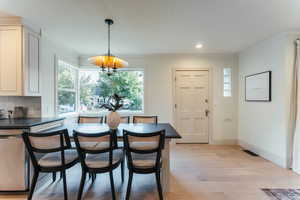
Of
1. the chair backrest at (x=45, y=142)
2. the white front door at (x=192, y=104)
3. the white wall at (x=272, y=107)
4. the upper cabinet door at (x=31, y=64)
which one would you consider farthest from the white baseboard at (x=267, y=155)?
the upper cabinet door at (x=31, y=64)

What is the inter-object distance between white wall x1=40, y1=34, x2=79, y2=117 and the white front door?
9.64ft

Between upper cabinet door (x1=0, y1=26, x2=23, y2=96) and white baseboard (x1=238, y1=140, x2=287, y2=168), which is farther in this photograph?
white baseboard (x1=238, y1=140, x2=287, y2=168)

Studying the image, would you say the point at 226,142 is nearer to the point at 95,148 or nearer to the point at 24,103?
the point at 95,148

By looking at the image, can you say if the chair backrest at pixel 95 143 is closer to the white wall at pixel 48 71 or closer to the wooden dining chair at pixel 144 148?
the wooden dining chair at pixel 144 148

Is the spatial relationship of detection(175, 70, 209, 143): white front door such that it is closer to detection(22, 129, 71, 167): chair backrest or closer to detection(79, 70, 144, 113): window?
detection(79, 70, 144, 113): window

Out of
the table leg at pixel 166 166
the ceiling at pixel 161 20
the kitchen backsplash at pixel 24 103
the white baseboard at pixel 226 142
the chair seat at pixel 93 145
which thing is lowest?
the white baseboard at pixel 226 142

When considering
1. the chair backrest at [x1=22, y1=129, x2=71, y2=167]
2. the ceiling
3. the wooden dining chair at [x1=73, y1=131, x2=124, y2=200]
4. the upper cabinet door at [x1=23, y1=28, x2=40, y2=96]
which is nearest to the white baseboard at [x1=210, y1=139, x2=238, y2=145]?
the ceiling

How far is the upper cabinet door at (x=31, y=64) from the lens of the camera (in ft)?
9.35

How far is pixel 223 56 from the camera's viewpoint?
4.84m

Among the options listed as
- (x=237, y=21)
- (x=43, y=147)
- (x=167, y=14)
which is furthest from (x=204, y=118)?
(x=43, y=147)

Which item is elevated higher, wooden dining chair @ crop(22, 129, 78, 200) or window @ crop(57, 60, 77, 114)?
window @ crop(57, 60, 77, 114)

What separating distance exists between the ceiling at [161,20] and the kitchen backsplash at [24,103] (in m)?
1.29

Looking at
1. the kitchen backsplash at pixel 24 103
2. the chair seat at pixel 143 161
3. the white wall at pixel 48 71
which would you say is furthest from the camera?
the white wall at pixel 48 71

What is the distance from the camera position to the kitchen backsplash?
3166mm
